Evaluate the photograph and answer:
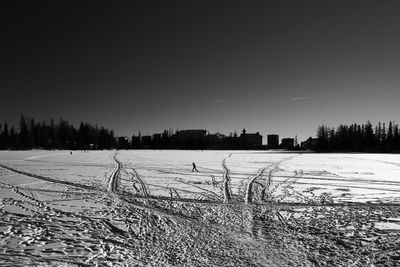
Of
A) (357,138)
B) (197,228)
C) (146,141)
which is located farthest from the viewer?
(146,141)

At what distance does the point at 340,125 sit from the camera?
13075cm

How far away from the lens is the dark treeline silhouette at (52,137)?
361ft

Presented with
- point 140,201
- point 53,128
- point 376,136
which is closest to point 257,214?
point 140,201

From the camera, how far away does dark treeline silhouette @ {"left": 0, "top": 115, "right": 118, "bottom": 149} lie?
110000 millimetres

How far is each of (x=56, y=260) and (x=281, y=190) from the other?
10.4 metres

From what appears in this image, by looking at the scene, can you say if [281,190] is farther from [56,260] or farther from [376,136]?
[376,136]

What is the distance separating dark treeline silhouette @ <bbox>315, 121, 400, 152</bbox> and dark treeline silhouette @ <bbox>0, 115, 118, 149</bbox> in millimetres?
107871

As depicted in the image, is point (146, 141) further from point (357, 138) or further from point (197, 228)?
point (197, 228)

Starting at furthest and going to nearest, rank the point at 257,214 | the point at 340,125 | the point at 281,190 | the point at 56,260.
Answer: the point at 340,125
the point at 281,190
the point at 257,214
the point at 56,260

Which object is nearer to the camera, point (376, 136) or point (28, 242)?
point (28, 242)

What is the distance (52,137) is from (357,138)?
139530 mm

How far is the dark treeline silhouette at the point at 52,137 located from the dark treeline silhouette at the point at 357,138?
107871 mm

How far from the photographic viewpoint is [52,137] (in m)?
127

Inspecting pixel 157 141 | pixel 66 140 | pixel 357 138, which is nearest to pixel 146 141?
pixel 157 141
